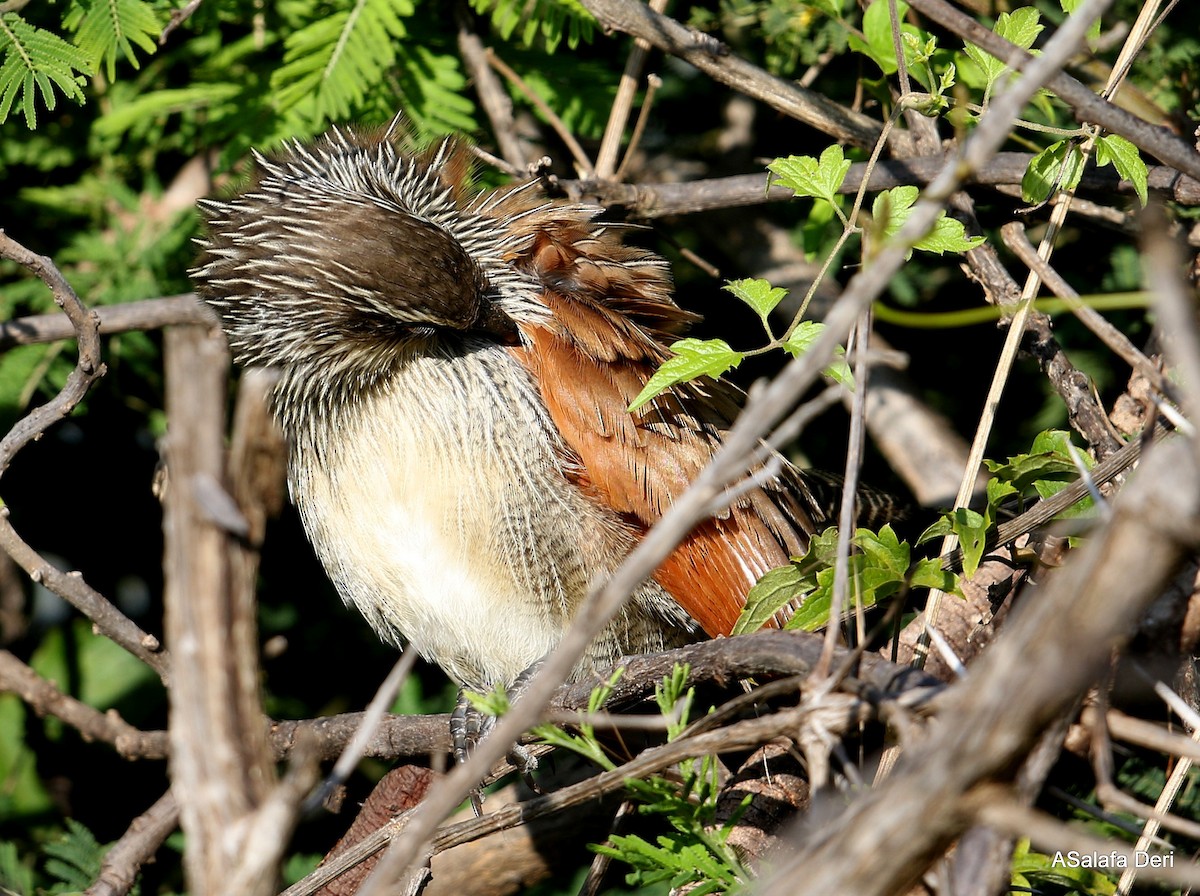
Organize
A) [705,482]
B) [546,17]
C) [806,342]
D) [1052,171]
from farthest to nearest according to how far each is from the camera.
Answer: [546,17] → [1052,171] → [806,342] → [705,482]

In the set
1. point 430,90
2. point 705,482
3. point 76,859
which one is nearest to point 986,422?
point 705,482

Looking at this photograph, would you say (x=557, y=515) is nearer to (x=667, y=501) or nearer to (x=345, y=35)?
(x=667, y=501)

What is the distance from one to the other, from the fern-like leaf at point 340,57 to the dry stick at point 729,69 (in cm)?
73

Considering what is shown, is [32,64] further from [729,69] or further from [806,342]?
[806,342]

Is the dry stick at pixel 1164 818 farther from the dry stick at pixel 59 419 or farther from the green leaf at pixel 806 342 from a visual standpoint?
the dry stick at pixel 59 419

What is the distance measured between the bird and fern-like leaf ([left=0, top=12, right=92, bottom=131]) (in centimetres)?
53

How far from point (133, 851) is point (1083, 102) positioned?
3253 millimetres

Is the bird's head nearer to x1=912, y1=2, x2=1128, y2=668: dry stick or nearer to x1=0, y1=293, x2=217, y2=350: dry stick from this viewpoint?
x1=0, y1=293, x2=217, y2=350: dry stick

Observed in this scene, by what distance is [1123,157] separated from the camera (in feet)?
9.23

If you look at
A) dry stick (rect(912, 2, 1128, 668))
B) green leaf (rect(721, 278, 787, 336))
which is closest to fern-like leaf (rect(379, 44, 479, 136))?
green leaf (rect(721, 278, 787, 336))

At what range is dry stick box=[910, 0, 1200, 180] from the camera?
2.41 metres

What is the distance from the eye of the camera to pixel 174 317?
3.98 metres

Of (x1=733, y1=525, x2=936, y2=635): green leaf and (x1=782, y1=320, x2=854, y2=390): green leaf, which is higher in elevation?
(x1=782, y1=320, x2=854, y2=390): green leaf

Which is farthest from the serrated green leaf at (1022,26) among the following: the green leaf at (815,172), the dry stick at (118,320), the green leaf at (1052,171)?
the dry stick at (118,320)
